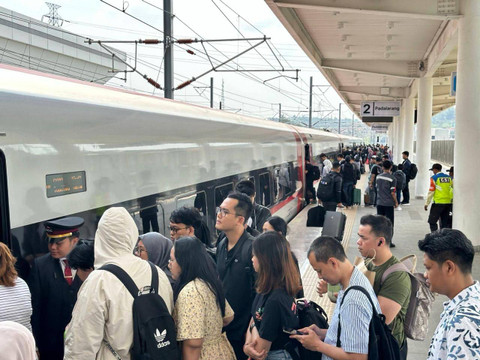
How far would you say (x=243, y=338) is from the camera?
3369 mm

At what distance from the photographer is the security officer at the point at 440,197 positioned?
9.40m

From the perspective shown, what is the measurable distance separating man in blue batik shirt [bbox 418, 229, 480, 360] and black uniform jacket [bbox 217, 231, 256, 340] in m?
1.29

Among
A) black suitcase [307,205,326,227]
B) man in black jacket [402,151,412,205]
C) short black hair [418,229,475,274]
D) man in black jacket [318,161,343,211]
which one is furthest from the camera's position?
man in black jacket [402,151,412,205]

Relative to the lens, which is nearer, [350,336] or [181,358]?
[350,336]

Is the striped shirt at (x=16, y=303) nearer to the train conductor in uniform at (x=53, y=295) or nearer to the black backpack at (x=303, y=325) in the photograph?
the train conductor in uniform at (x=53, y=295)

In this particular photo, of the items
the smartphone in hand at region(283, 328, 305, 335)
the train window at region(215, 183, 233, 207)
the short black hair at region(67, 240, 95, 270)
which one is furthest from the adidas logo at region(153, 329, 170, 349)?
the train window at region(215, 183, 233, 207)

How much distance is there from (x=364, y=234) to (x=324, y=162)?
1318cm

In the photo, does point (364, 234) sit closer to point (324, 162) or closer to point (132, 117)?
point (132, 117)

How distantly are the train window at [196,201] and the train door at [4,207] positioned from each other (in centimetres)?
231

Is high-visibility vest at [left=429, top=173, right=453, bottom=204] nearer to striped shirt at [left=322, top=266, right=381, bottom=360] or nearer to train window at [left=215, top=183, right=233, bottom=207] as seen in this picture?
train window at [left=215, top=183, right=233, bottom=207]

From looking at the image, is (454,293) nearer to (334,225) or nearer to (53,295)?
(53,295)

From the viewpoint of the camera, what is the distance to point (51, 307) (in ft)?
10.3

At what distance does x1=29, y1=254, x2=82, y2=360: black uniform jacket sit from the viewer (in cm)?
309

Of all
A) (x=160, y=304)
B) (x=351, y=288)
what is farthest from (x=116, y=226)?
(x=351, y=288)
